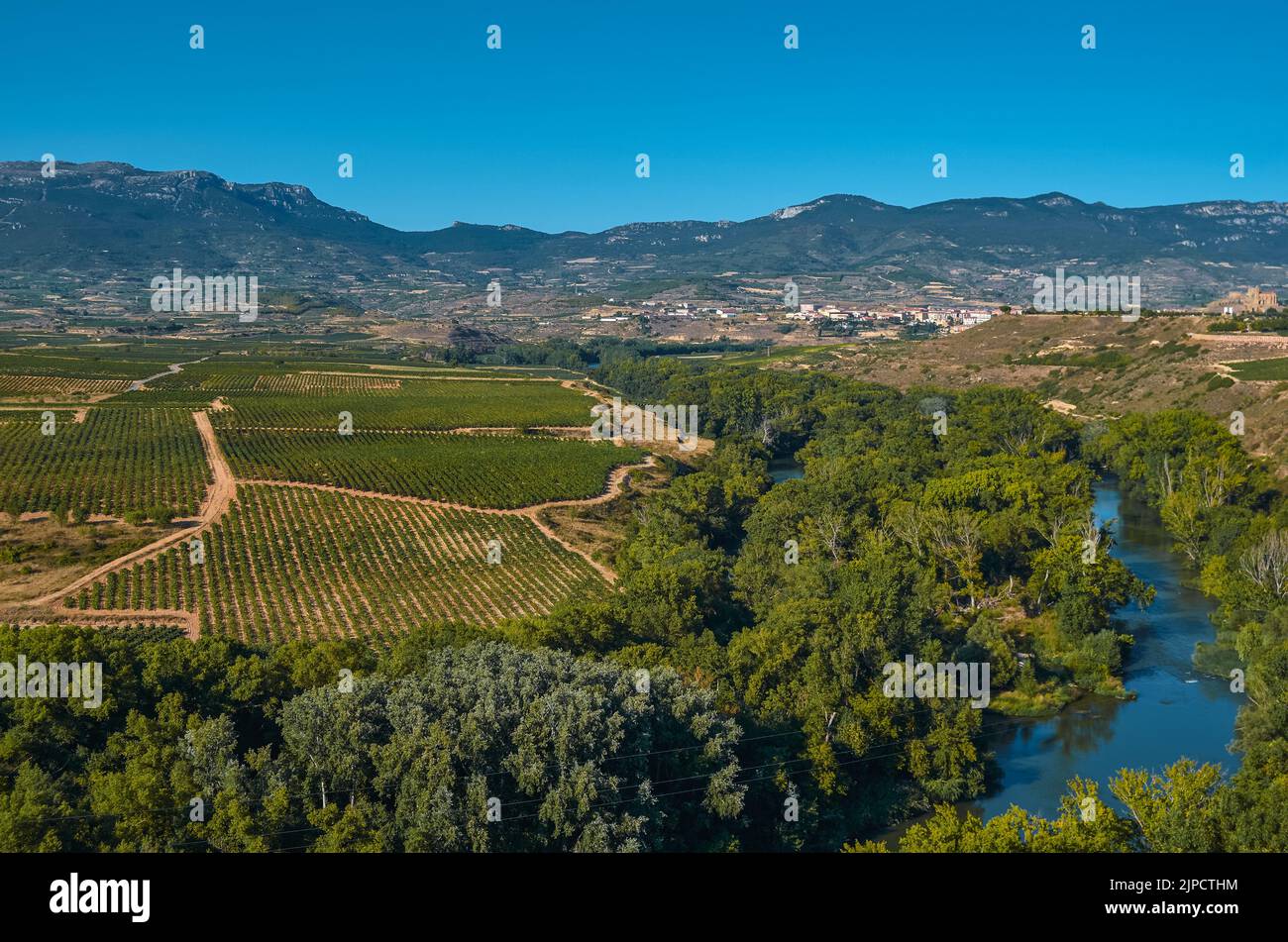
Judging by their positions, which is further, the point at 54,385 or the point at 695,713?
the point at 54,385

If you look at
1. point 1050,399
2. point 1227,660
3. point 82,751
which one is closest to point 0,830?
point 82,751

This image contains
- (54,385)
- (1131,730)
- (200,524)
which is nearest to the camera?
(1131,730)

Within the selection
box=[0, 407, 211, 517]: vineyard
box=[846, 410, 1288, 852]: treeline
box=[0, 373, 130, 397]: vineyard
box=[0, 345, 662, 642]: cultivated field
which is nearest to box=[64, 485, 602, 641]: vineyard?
box=[0, 345, 662, 642]: cultivated field

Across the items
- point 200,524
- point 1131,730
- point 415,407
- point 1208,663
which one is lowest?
point 1131,730

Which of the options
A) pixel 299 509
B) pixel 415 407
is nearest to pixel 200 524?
pixel 299 509

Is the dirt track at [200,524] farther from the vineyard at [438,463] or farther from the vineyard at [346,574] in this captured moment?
the vineyard at [438,463]

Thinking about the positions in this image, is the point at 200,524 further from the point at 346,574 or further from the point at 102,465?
the point at 102,465
